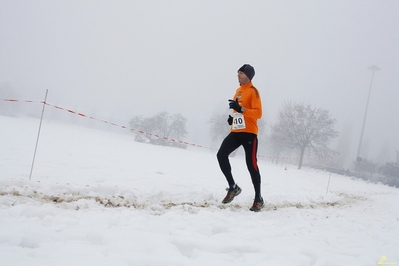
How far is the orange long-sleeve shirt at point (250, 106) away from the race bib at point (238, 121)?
0.05 meters

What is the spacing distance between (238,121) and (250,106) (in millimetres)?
347

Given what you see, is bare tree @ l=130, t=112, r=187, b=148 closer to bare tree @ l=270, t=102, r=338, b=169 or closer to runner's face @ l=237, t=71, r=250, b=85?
bare tree @ l=270, t=102, r=338, b=169

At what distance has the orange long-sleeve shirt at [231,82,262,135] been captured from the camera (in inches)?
164

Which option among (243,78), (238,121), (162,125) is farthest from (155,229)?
(162,125)

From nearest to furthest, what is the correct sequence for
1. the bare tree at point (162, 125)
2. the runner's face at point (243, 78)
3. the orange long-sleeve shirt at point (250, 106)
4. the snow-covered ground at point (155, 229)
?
the snow-covered ground at point (155, 229)
the orange long-sleeve shirt at point (250, 106)
the runner's face at point (243, 78)
the bare tree at point (162, 125)

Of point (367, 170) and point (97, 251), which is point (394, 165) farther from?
point (97, 251)

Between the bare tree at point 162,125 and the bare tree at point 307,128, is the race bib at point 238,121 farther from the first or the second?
the bare tree at point 162,125

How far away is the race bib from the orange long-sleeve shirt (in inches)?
2.1

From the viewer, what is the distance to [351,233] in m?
3.52

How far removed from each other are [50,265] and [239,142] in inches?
133

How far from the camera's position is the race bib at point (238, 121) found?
4273 mm

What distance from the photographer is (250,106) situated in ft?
14.3

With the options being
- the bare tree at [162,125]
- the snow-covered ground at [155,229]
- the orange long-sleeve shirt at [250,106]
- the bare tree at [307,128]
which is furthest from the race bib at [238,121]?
the bare tree at [162,125]

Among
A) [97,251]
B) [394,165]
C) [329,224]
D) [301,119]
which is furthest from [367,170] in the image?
[97,251]
